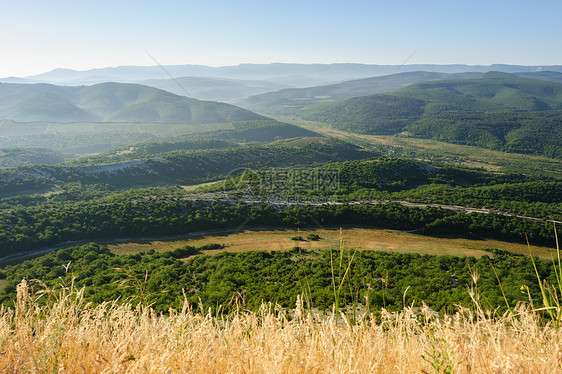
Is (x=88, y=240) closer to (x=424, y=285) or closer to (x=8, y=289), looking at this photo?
(x=8, y=289)

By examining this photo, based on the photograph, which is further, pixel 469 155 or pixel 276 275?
pixel 469 155

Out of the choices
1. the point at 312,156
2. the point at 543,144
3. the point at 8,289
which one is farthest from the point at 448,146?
the point at 8,289

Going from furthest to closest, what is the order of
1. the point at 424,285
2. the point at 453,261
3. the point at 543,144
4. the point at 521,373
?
1. the point at 543,144
2. the point at 453,261
3. the point at 424,285
4. the point at 521,373

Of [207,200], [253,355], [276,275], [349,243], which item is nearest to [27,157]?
[207,200]

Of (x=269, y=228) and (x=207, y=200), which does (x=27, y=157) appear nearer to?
(x=207, y=200)

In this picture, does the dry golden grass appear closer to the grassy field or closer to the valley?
the valley

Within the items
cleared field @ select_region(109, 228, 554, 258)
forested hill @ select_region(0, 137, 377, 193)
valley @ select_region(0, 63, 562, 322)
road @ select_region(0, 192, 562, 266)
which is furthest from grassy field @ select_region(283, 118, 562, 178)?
cleared field @ select_region(109, 228, 554, 258)
